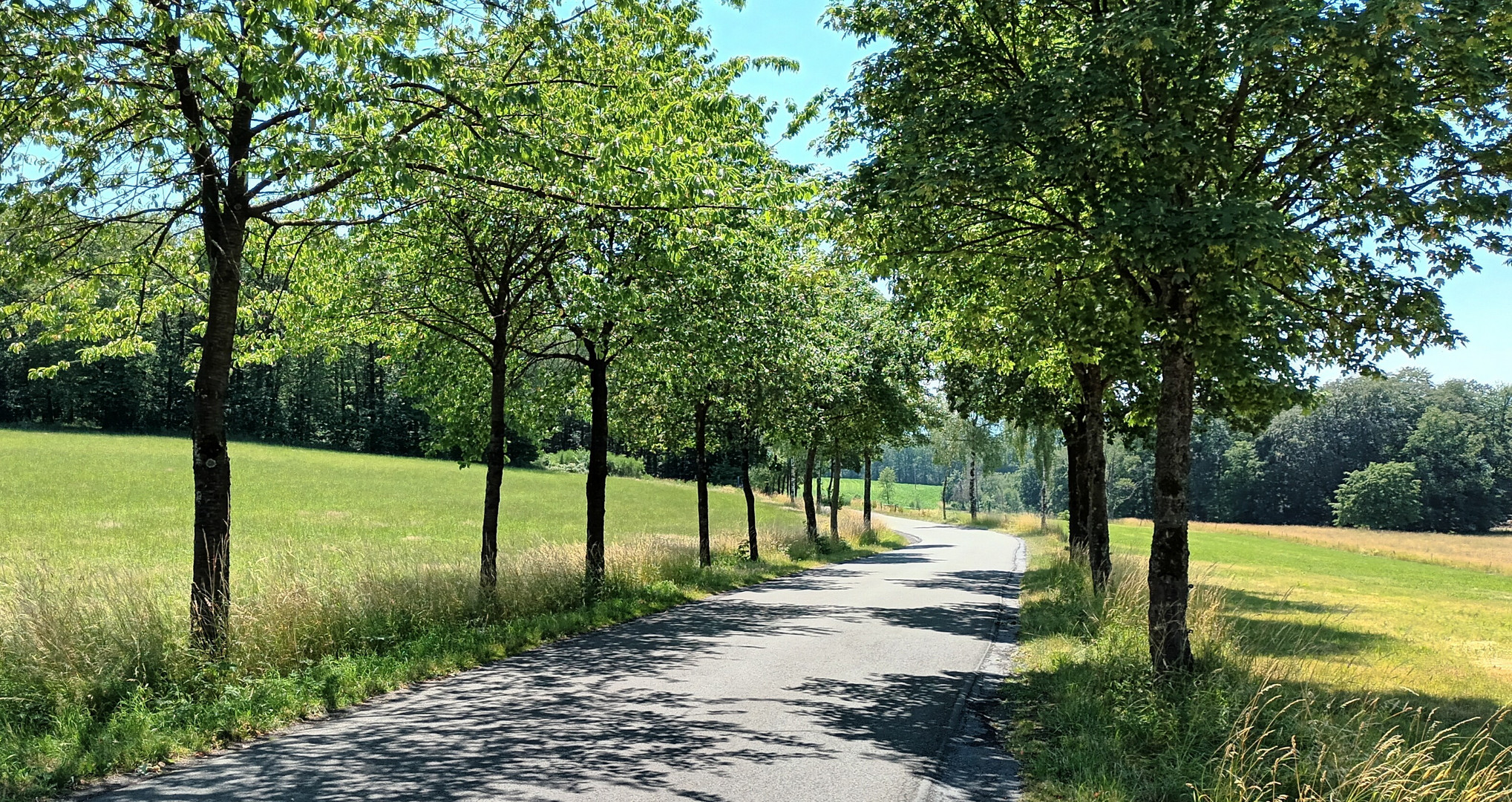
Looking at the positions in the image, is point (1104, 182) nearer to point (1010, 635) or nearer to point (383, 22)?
point (383, 22)

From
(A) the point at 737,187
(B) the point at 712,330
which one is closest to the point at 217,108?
(A) the point at 737,187

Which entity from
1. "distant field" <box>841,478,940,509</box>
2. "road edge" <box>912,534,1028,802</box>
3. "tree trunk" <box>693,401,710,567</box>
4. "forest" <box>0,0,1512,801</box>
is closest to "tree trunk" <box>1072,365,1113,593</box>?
"forest" <box>0,0,1512,801</box>

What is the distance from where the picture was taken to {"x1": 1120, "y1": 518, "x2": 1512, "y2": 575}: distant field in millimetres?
44125

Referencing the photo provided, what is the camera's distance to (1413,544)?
56750 millimetres

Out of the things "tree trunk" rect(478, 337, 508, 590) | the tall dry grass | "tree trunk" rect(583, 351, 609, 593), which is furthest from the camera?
"tree trunk" rect(583, 351, 609, 593)

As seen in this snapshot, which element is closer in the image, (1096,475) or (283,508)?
(1096,475)

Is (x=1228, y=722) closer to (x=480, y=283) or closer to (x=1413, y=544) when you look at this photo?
(x=480, y=283)

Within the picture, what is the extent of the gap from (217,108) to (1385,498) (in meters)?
106

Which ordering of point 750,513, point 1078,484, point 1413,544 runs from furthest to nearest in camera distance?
point 1413,544
point 750,513
point 1078,484

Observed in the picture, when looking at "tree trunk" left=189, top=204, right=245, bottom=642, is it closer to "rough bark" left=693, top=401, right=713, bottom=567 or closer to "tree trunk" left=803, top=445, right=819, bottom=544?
"rough bark" left=693, top=401, right=713, bottom=567

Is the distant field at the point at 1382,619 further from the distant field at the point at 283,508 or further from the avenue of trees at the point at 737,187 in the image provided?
the distant field at the point at 283,508

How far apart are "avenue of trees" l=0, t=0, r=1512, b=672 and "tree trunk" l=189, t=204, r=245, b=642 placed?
3 cm

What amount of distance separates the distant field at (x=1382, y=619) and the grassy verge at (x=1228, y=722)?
119 millimetres

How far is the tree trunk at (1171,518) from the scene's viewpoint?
7379mm
